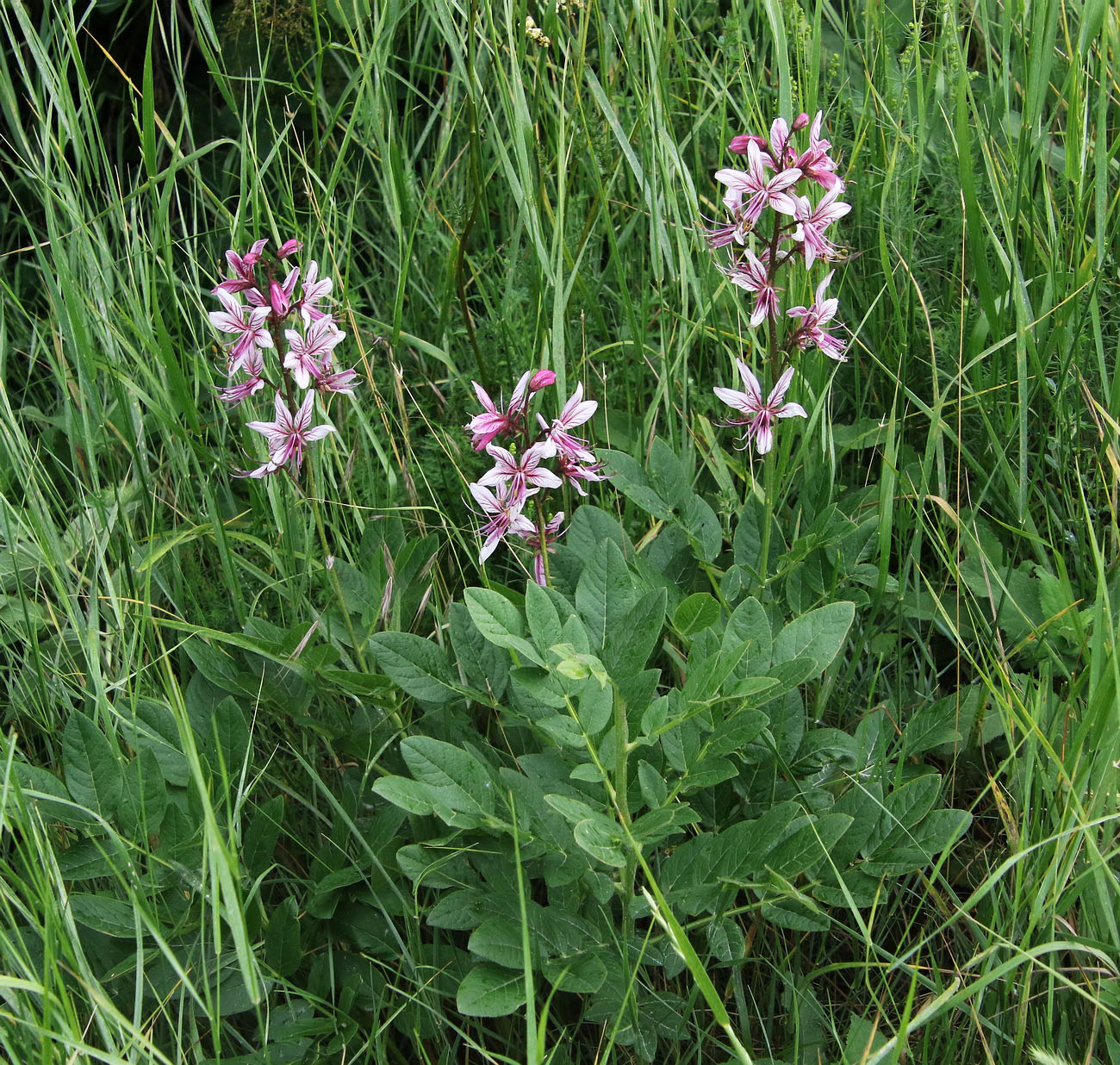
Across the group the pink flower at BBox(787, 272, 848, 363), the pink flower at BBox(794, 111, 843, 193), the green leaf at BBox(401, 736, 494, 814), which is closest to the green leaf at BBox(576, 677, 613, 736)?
the green leaf at BBox(401, 736, 494, 814)

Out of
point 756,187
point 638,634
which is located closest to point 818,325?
point 756,187

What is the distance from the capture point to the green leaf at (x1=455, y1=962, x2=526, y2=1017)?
1.20m

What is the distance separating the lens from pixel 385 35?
79.0 inches

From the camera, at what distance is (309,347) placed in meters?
1.56

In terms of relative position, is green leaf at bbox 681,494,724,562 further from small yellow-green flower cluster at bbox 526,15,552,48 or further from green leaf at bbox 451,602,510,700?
small yellow-green flower cluster at bbox 526,15,552,48

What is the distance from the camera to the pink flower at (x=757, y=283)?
150cm

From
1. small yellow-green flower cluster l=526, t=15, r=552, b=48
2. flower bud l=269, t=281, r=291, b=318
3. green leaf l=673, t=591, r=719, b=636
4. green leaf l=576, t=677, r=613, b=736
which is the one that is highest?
small yellow-green flower cluster l=526, t=15, r=552, b=48

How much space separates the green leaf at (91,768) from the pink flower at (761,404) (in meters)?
0.91

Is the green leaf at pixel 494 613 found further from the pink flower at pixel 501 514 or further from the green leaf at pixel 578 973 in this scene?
the green leaf at pixel 578 973

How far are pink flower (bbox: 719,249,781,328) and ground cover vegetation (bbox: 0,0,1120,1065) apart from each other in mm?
11

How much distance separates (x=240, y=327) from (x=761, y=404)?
29.1 inches

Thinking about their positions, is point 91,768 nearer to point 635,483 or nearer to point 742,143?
point 635,483

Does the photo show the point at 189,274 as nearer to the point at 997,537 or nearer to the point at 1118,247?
the point at 997,537

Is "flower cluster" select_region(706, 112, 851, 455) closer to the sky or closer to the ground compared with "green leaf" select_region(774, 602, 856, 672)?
closer to the sky
